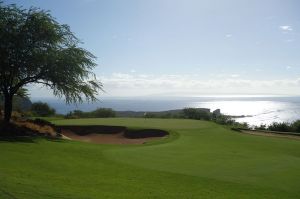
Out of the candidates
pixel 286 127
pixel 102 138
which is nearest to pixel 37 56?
pixel 102 138

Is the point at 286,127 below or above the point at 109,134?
above

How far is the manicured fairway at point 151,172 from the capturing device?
32.1 feet

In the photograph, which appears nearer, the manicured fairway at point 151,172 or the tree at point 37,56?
the manicured fairway at point 151,172

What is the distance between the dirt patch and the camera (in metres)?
Result: 26.2

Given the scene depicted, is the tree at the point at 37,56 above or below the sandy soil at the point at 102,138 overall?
above

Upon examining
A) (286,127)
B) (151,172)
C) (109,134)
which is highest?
(286,127)

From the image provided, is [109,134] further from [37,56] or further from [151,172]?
[151,172]

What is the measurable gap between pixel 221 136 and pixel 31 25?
14.9 meters

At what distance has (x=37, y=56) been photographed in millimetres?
24297

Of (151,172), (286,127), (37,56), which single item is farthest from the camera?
(286,127)

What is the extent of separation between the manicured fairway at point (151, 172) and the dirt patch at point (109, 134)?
6.64 metres

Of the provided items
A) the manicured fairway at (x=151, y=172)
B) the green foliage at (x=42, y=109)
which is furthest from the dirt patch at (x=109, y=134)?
the green foliage at (x=42, y=109)

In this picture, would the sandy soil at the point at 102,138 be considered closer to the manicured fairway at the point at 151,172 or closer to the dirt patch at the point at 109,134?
the dirt patch at the point at 109,134

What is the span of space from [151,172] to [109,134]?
1568 centimetres
